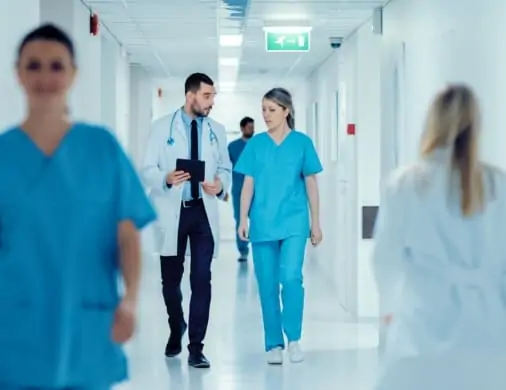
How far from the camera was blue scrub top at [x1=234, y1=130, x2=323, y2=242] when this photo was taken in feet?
19.1

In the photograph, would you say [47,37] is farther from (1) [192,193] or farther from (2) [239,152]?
(2) [239,152]

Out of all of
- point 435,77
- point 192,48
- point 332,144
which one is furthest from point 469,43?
point 192,48

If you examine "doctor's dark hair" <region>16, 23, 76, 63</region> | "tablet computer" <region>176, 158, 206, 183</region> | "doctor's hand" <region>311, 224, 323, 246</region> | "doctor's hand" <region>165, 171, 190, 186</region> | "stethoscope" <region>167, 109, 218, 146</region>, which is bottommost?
"doctor's hand" <region>311, 224, 323, 246</region>

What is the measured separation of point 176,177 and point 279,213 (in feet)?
2.05

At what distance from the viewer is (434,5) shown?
555 cm

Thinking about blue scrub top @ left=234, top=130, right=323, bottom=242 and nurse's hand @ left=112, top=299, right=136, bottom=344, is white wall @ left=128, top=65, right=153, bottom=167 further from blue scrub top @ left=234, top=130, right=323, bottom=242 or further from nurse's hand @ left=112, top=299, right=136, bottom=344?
nurse's hand @ left=112, top=299, right=136, bottom=344

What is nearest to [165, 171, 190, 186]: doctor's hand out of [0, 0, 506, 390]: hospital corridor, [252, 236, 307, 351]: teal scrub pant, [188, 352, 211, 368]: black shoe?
[0, 0, 506, 390]: hospital corridor

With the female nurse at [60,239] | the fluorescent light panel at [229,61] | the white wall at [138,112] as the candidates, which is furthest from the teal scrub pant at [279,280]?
the white wall at [138,112]

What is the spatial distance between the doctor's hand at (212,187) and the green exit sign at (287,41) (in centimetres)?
A: 361

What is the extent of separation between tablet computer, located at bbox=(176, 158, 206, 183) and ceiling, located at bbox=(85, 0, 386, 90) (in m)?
2.05

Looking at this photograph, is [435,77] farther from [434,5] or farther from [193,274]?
[193,274]

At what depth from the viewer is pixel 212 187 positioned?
5.69 m

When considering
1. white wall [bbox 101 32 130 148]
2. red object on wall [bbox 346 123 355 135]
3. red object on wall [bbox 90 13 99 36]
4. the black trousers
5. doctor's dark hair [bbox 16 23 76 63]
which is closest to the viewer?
doctor's dark hair [bbox 16 23 76 63]

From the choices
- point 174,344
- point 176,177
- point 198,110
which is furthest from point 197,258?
point 198,110
